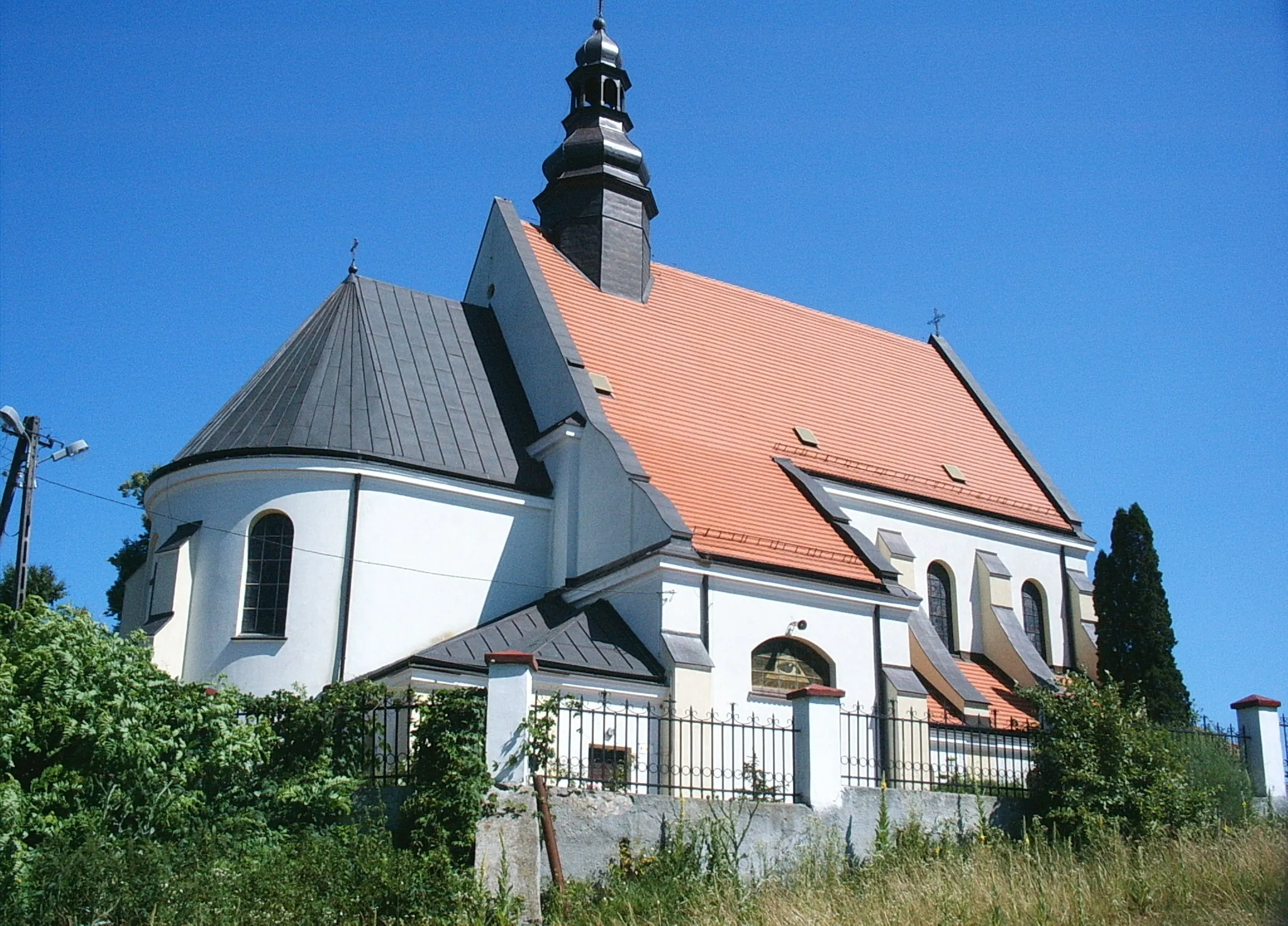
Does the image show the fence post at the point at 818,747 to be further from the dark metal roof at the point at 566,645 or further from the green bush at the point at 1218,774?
the green bush at the point at 1218,774

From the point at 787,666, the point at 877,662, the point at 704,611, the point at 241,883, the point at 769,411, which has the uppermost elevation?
the point at 769,411

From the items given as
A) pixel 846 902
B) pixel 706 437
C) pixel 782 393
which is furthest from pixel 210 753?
pixel 782 393

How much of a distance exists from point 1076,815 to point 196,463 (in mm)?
13535

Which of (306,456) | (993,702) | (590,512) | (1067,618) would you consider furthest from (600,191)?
(1067,618)

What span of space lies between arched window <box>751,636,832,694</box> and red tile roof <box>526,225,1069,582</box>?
1180mm

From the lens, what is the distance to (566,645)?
17.9 metres

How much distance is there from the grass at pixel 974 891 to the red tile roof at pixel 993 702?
7176 millimetres

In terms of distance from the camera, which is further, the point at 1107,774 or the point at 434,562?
the point at 434,562

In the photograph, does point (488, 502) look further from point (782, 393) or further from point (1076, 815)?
point (1076, 815)

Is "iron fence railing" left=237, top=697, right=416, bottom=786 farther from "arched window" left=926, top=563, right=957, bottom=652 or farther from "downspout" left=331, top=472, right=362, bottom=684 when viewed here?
"arched window" left=926, top=563, right=957, bottom=652

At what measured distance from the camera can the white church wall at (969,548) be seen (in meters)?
24.4

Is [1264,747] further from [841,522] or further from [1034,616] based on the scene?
[1034,616]

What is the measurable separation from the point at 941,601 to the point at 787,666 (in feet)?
23.3

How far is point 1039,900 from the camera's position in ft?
35.4
